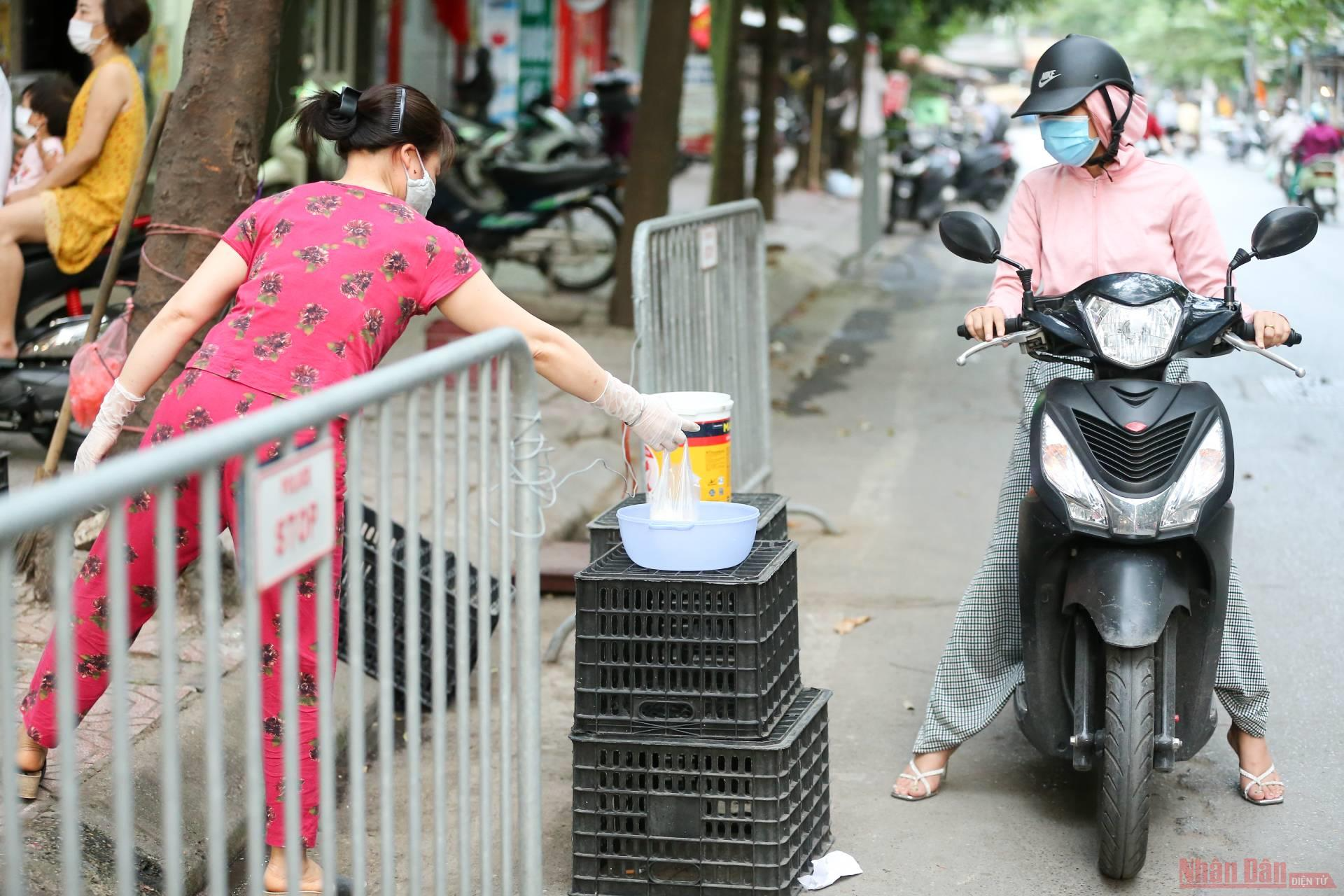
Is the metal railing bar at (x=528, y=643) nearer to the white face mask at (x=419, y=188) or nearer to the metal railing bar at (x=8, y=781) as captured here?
the white face mask at (x=419, y=188)

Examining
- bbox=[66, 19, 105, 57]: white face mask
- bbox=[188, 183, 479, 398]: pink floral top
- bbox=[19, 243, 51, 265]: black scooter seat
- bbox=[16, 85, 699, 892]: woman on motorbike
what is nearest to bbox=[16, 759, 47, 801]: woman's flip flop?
bbox=[16, 85, 699, 892]: woman on motorbike

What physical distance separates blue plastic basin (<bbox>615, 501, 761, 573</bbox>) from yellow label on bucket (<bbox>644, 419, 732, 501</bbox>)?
2.62ft

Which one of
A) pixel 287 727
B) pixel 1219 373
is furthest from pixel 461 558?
pixel 1219 373

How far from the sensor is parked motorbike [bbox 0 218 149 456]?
246 inches

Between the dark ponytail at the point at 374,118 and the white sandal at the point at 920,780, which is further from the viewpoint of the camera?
the white sandal at the point at 920,780

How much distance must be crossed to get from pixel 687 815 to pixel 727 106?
1134 cm

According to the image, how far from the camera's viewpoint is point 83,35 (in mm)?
5984

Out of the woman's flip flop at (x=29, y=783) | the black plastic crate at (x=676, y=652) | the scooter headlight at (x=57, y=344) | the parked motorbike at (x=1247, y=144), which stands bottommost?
the parked motorbike at (x=1247, y=144)

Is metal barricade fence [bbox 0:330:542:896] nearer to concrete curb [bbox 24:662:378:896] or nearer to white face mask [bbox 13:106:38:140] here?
concrete curb [bbox 24:662:378:896]

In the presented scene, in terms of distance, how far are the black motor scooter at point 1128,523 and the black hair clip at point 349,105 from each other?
1397mm

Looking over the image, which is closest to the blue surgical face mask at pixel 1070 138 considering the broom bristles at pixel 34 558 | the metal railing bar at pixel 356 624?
the metal railing bar at pixel 356 624

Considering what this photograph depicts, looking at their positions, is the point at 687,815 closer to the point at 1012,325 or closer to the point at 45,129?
the point at 1012,325

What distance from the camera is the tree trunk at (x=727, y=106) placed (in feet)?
45.0

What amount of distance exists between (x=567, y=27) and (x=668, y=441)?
87.2 ft
